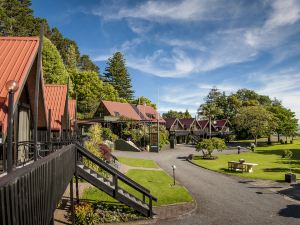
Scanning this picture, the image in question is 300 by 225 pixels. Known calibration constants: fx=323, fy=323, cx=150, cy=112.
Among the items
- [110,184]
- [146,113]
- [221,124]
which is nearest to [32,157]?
[110,184]

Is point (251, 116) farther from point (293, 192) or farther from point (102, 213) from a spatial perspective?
point (102, 213)

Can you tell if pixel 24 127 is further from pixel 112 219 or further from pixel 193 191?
pixel 193 191

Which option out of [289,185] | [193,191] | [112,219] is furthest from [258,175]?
[112,219]

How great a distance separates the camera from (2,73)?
11320 millimetres

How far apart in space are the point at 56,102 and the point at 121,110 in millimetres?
42244

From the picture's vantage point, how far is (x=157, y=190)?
76.8 feet

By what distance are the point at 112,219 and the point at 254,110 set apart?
2478 inches

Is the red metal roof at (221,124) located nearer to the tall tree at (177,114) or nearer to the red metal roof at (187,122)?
the red metal roof at (187,122)

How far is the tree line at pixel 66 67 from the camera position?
178 feet

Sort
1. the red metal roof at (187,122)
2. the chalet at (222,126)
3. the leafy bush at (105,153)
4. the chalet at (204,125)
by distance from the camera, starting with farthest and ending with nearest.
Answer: the chalet at (222,126)
the chalet at (204,125)
the red metal roof at (187,122)
the leafy bush at (105,153)

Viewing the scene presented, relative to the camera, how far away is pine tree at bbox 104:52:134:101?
10675cm

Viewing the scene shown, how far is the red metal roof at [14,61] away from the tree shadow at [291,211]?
1540 centimetres

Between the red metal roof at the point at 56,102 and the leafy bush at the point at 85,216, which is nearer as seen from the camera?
the leafy bush at the point at 85,216

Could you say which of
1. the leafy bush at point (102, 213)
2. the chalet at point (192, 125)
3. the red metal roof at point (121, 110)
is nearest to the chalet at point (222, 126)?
the chalet at point (192, 125)
